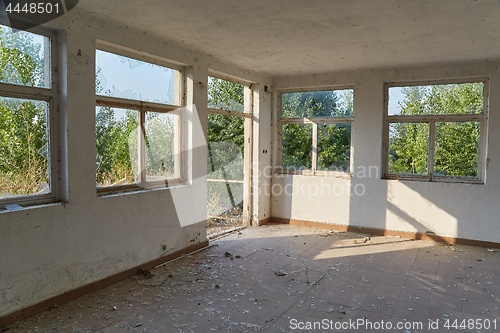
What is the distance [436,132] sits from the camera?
5418mm

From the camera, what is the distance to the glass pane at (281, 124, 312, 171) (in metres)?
6.37

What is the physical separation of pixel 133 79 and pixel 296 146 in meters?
3.29

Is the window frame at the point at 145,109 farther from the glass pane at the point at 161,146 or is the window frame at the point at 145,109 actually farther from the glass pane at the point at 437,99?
the glass pane at the point at 437,99

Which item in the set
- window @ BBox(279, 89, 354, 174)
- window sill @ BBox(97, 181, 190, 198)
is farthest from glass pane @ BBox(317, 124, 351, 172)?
window sill @ BBox(97, 181, 190, 198)

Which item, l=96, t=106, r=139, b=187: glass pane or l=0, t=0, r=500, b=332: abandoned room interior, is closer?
l=0, t=0, r=500, b=332: abandoned room interior

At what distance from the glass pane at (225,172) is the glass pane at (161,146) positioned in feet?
5.73

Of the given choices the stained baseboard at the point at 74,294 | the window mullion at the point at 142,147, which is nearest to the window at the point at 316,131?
the stained baseboard at the point at 74,294

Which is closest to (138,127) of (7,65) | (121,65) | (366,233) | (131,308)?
(121,65)

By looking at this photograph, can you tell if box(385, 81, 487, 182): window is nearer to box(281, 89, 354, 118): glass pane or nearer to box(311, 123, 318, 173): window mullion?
box(281, 89, 354, 118): glass pane

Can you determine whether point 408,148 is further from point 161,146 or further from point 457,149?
point 161,146

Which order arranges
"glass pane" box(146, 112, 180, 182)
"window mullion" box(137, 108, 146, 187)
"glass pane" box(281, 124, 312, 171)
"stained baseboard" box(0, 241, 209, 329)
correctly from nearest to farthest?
1. "stained baseboard" box(0, 241, 209, 329)
2. "window mullion" box(137, 108, 146, 187)
3. "glass pane" box(146, 112, 180, 182)
4. "glass pane" box(281, 124, 312, 171)

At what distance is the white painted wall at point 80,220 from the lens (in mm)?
2934

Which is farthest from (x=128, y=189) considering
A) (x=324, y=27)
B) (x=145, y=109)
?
(x=324, y=27)

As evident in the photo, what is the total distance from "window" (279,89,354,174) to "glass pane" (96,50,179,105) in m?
2.49
